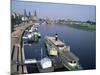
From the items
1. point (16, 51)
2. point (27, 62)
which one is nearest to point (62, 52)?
point (27, 62)

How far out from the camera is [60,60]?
2.09 metres

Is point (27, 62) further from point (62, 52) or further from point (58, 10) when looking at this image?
point (58, 10)

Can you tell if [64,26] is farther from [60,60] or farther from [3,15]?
[3,15]

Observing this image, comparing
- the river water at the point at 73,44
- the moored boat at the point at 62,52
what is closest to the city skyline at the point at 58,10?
the river water at the point at 73,44

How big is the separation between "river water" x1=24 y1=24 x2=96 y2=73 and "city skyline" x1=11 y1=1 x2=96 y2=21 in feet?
0.44

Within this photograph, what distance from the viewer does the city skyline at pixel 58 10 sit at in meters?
1.98

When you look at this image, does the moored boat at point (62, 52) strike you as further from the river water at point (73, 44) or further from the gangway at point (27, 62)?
the gangway at point (27, 62)

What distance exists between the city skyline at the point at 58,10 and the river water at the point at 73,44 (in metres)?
0.13

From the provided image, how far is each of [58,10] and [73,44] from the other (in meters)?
0.45

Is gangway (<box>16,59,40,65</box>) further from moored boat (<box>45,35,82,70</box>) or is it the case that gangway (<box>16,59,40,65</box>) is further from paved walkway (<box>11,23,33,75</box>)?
moored boat (<box>45,35,82,70</box>)

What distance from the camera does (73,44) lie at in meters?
2.14

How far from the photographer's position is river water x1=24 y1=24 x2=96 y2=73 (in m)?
2.01

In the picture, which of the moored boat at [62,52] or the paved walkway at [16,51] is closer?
the paved walkway at [16,51]
